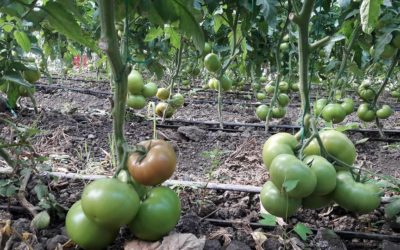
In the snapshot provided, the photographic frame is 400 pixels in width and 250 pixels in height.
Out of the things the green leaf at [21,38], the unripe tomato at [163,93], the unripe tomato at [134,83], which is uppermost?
the green leaf at [21,38]

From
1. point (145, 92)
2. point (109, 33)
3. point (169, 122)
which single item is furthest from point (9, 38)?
point (109, 33)

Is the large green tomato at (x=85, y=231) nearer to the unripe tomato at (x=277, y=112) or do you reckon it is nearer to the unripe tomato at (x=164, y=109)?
the unripe tomato at (x=164, y=109)

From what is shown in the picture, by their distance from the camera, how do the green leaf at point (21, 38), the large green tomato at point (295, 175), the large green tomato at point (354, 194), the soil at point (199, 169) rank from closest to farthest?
the large green tomato at point (295, 175), the large green tomato at point (354, 194), the soil at point (199, 169), the green leaf at point (21, 38)

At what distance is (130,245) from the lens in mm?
1180

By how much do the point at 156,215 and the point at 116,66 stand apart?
41cm

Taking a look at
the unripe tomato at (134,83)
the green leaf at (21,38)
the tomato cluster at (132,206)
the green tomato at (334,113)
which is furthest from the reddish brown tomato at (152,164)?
the green tomato at (334,113)

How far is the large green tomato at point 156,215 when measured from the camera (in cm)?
112

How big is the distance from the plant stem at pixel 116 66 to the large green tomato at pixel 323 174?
21.3 inches

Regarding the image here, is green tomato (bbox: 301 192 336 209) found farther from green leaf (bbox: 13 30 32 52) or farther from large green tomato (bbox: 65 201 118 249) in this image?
green leaf (bbox: 13 30 32 52)

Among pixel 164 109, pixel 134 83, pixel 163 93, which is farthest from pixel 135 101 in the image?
pixel 163 93

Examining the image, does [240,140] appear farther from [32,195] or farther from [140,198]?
[140,198]

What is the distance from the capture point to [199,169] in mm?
2623

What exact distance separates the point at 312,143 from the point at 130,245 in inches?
25.1

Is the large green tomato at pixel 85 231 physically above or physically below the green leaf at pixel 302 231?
above
